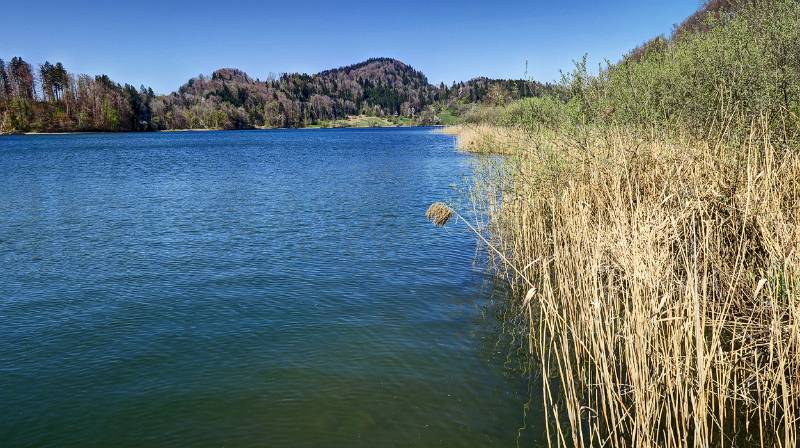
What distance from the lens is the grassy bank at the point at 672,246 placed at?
493 cm

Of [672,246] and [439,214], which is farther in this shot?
[439,214]

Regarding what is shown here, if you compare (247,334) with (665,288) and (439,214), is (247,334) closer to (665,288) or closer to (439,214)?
(665,288)

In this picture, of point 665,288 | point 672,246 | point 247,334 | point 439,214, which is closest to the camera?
point 665,288

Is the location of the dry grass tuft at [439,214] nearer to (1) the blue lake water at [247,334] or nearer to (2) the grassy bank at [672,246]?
(1) the blue lake water at [247,334]

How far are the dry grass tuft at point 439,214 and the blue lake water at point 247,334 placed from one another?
0.46 m

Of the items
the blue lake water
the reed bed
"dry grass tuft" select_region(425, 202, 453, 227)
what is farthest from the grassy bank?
"dry grass tuft" select_region(425, 202, 453, 227)

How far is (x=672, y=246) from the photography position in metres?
6.16

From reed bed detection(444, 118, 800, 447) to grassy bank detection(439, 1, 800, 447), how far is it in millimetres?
42

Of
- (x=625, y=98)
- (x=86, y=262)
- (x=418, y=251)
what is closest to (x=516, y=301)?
(x=418, y=251)

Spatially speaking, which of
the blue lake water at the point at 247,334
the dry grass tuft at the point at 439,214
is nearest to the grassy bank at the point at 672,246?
the blue lake water at the point at 247,334

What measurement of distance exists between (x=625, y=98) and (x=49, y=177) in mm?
35946

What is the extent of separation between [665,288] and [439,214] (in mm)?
14816

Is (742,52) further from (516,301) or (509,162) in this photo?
(516,301)

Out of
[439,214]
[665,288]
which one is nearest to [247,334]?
[665,288]
